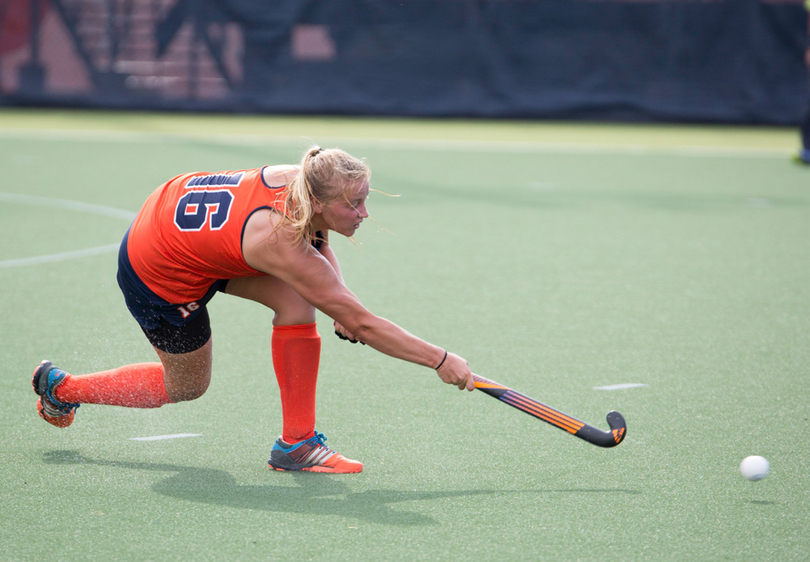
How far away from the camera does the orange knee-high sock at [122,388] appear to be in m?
3.42

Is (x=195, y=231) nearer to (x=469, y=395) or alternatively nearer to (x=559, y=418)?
(x=559, y=418)

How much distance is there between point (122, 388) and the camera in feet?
11.3

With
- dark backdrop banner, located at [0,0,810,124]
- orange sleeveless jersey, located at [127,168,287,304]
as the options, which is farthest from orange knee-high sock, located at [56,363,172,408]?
dark backdrop banner, located at [0,0,810,124]

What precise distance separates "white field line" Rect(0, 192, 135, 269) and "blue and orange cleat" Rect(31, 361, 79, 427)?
282cm

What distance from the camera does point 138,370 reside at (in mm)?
3443

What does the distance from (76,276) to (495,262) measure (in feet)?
9.17

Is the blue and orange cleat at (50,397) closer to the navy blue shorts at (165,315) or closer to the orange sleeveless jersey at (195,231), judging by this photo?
the navy blue shorts at (165,315)

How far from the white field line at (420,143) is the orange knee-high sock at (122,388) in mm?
7826

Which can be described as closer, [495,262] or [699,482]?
[699,482]

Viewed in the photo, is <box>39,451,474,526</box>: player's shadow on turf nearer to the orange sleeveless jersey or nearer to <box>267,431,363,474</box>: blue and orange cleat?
<box>267,431,363,474</box>: blue and orange cleat

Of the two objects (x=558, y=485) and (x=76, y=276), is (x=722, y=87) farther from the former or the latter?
(x=558, y=485)

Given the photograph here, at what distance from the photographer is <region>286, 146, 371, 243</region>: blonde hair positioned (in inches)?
113

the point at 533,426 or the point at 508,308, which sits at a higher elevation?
the point at 533,426

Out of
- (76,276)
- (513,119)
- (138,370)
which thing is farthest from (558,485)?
(513,119)
